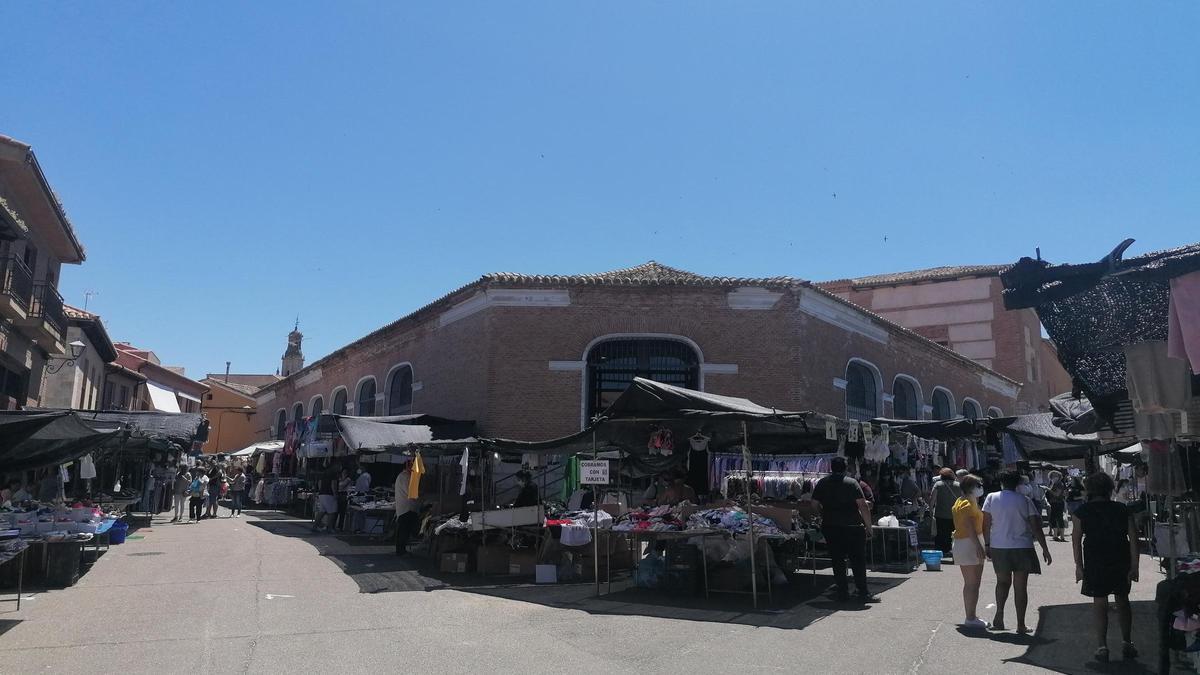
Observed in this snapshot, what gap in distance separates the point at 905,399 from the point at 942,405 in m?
3.25

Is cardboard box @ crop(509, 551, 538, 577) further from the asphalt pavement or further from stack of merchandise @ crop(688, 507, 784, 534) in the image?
stack of merchandise @ crop(688, 507, 784, 534)

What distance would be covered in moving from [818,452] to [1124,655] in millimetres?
8032

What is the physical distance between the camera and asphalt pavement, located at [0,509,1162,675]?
695 cm

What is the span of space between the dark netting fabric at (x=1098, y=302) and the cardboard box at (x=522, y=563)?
27.2 feet

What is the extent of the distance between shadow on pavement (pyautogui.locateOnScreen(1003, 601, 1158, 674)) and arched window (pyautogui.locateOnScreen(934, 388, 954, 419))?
21891mm

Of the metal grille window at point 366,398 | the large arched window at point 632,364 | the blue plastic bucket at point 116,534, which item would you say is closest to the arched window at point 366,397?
the metal grille window at point 366,398

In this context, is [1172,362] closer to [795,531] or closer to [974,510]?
[974,510]

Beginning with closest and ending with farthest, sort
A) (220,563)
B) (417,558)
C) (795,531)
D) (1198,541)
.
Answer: (1198,541), (795,531), (220,563), (417,558)

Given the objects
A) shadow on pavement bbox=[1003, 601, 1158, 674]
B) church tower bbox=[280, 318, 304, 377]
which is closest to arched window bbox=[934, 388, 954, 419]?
shadow on pavement bbox=[1003, 601, 1158, 674]

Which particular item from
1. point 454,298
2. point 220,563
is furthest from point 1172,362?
point 454,298

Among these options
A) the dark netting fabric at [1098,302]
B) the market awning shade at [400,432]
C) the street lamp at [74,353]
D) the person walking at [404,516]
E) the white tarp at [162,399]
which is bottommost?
the person walking at [404,516]

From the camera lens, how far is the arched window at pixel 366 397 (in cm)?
3132

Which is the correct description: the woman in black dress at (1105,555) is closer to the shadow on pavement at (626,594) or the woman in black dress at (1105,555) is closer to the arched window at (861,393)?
the shadow on pavement at (626,594)

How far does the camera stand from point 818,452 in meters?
14.8
